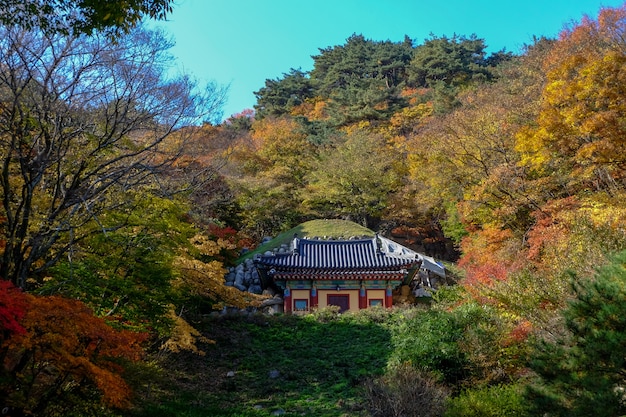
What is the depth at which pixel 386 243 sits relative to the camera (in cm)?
2144

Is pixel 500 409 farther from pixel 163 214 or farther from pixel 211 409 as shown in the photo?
pixel 163 214

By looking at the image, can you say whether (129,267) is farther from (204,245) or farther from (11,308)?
(204,245)

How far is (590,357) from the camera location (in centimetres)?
566

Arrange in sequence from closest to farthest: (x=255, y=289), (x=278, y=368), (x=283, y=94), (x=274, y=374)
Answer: (x=274, y=374) → (x=278, y=368) → (x=255, y=289) → (x=283, y=94)

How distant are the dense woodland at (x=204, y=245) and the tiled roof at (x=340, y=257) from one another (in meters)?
2.49

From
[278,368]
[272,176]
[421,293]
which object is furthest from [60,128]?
[272,176]

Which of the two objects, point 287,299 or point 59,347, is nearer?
point 59,347

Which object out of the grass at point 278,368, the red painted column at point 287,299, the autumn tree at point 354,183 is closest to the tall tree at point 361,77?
the autumn tree at point 354,183

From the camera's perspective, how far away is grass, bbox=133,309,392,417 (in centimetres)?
973

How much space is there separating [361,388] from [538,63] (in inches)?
688

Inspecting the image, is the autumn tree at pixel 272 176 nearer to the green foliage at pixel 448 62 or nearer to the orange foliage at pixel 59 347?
the green foliage at pixel 448 62

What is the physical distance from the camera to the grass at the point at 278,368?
9727 mm

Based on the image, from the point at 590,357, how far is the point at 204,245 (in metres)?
9.22

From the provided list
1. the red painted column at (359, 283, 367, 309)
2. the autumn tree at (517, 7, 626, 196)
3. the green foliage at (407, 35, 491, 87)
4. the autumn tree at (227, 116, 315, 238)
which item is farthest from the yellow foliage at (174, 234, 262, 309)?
the green foliage at (407, 35, 491, 87)
